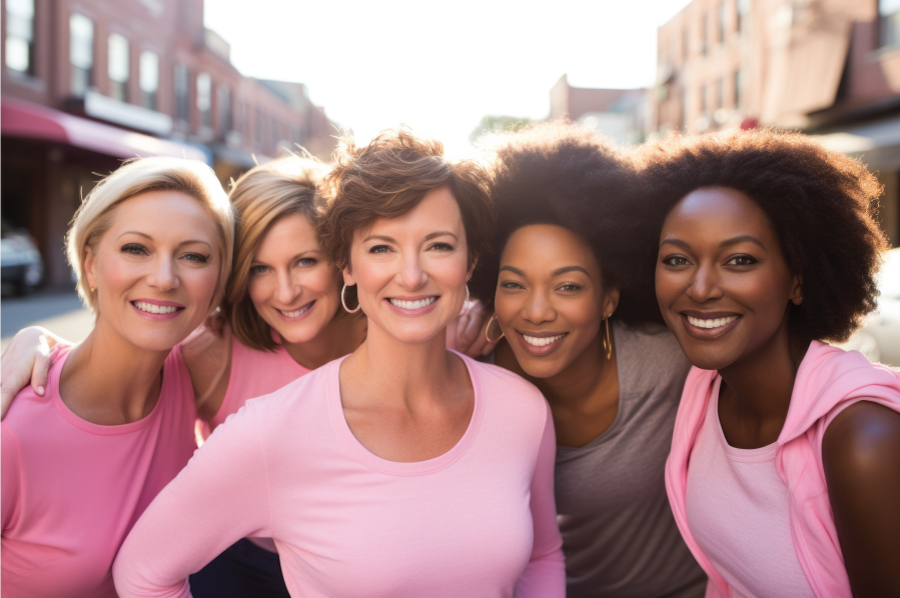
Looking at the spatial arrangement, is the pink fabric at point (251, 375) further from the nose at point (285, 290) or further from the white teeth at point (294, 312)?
the nose at point (285, 290)

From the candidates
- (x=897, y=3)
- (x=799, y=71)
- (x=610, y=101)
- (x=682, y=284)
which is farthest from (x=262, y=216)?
(x=610, y=101)

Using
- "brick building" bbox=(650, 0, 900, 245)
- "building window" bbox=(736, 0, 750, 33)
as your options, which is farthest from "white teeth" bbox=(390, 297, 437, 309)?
"building window" bbox=(736, 0, 750, 33)

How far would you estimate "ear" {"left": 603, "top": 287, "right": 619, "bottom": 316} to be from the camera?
9.91 ft

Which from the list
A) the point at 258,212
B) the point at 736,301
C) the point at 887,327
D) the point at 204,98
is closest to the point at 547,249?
the point at 736,301

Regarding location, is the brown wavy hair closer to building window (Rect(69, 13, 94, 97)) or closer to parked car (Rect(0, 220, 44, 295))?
parked car (Rect(0, 220, 44, 295))

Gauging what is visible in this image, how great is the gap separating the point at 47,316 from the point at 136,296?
434 inches

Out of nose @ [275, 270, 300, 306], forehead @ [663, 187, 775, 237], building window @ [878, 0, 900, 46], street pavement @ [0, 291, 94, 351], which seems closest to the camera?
forehead @ [663, 187, 775, 237]

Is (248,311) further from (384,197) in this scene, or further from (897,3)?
(897,3)

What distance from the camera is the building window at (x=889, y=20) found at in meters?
14.3

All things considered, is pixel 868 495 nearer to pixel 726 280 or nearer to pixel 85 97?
pixel 726 280

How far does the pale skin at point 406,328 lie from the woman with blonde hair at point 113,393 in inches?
30.3

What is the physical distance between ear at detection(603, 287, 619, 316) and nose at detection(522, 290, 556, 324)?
360 mm

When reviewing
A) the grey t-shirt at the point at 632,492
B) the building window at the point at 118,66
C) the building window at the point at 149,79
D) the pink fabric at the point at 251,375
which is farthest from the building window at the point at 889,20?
the building window at the point at 149,79

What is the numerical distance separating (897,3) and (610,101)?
4348cm
